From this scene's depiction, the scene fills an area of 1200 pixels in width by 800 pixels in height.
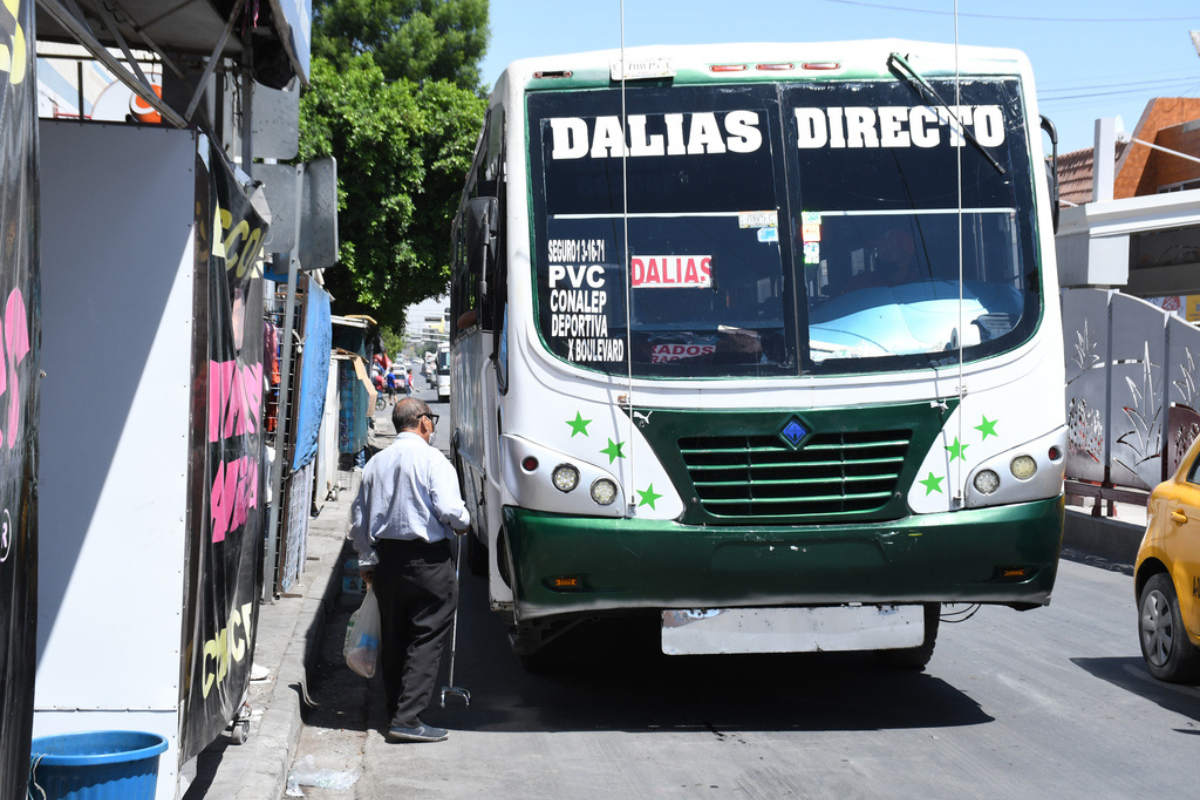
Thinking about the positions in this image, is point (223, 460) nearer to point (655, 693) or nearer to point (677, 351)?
point (677, 351)

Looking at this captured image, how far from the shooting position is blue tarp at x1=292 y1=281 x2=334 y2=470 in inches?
399

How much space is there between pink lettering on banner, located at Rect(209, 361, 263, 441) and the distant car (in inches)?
202

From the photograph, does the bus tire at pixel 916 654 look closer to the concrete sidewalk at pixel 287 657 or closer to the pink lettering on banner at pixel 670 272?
the pink lettering on banner at pixel 670 272

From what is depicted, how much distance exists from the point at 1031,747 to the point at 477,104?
1987 centimetres

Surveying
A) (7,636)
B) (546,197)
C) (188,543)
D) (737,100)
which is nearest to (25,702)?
(7,636)

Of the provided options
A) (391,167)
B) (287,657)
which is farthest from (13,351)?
(391,167)

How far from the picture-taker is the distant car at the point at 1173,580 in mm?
7152

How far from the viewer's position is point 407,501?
6.69m

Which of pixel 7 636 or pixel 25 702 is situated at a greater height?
pixel 7 636

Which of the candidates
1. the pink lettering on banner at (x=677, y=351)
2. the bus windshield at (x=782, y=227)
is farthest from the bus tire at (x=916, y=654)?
the pink lettering on banner at (x=677, y=351)

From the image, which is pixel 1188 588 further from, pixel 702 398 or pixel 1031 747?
pixel 702 398

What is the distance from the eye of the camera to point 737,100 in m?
6.79

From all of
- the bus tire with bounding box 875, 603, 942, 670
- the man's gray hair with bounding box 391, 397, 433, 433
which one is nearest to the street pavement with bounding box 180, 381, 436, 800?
the man's gray hair with bounding box 391, 397, 433, 433

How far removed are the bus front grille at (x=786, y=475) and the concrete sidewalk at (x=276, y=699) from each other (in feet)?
7.79
